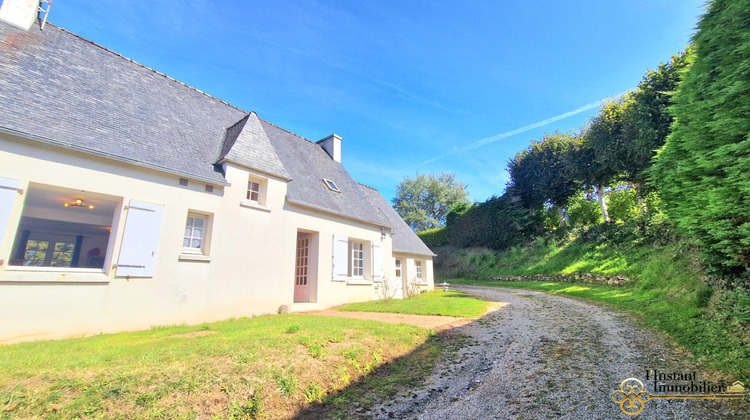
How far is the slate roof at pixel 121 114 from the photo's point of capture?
617 cm

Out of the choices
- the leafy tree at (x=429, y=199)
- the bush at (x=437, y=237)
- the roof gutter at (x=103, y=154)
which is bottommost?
the roof gutter at (x=103, y=154)

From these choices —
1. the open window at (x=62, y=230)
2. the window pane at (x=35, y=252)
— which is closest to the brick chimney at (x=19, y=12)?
the open window at (x=62, y=230)

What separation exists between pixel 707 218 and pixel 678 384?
3.52m

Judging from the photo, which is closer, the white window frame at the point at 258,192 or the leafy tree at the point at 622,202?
the white window frame at the point at 258,192

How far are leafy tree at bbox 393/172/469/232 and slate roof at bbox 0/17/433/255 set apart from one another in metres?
32.1

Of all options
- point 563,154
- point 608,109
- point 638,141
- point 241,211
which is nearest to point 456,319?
point 241,211

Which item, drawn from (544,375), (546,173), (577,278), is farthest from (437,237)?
(544,375)

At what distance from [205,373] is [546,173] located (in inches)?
954

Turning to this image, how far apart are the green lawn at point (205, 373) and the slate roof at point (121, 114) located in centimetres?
395

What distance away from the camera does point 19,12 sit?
7.51m

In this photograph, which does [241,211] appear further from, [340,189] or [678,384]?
[678,384]

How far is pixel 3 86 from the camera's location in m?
6.06

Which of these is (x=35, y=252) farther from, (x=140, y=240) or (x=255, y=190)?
(x=255, y=190)

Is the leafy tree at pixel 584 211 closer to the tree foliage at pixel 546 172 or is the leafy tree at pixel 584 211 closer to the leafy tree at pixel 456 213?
the tree foliage at pixel 546 172
